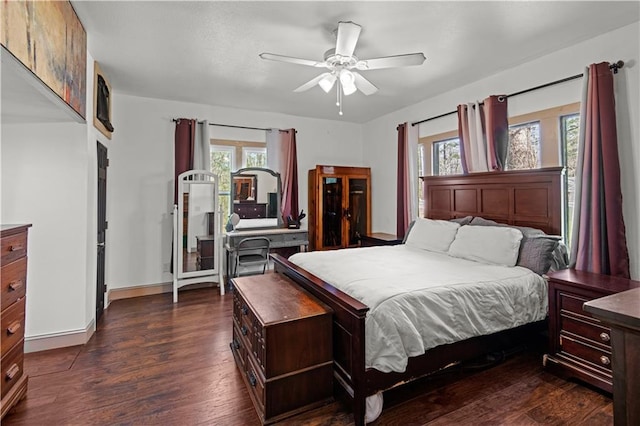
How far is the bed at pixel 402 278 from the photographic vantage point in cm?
175

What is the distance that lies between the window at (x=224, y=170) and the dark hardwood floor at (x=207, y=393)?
226 cm

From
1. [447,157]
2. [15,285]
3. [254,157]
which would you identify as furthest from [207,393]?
[447,157]

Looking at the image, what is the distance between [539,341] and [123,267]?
473cm

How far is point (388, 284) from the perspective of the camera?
2066mm

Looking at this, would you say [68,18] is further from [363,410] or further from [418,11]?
[363,410]

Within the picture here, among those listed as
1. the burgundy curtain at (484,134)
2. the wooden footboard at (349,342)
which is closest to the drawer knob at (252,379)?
the wooden footboard at (349,342)

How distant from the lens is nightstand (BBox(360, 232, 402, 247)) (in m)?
4.44

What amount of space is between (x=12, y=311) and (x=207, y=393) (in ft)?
4.17

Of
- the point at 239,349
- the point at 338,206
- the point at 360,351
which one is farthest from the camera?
the point at 338,206

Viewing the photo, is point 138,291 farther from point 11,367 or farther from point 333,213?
point 333,213

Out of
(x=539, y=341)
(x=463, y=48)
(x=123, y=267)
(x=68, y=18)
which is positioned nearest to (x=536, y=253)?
(x=539, y=341)

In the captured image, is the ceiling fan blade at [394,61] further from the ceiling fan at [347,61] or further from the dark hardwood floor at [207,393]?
the dark hardwood floor at [207,393]

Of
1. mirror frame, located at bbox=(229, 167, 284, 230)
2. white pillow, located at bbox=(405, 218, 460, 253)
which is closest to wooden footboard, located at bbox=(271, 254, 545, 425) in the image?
white pillow, located at bbox=(405, 218, 460, 253)

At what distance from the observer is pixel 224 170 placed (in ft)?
15.5
